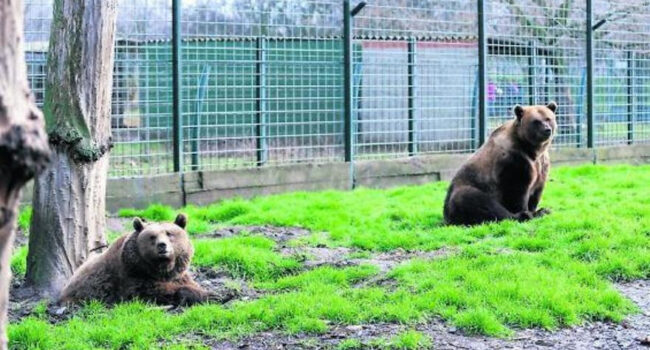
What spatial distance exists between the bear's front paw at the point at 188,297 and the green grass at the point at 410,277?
0.89 ft

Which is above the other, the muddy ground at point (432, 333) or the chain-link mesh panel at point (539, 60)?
the chain-link mesh panel at point (539, 60)

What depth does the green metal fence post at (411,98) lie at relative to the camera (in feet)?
50.2

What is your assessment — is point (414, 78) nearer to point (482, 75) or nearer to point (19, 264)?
point (482, 75)

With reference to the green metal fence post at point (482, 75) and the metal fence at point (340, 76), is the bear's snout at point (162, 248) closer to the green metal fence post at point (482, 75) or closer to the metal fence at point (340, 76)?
the metal fence at point (340, 76)

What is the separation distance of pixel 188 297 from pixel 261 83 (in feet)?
22.4

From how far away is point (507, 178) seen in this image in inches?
408

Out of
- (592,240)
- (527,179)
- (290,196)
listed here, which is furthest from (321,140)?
(592,240)

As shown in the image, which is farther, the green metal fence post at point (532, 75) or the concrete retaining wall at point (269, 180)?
the green metal fence post at point (532, 75)

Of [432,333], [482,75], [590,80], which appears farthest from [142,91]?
[590,80]

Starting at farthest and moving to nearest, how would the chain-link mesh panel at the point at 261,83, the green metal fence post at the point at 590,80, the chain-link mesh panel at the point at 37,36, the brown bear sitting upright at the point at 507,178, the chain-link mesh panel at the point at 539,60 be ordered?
the green metal fence post at the point at 590,80 → the chain-link mesh panel at the point at 539,60 → the chain-link mesh panel at the point at 261,83 → the chain-link mesh panel at the point at 37,36 → the brown bear sitting upright at the point at 507,178

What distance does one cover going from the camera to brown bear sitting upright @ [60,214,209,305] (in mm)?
7109

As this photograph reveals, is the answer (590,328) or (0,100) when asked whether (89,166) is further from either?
(0,100)

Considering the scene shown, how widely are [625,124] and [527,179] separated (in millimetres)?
9313

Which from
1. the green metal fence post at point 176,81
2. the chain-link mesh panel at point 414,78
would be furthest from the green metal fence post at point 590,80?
the green metal fence post at point 176,81
